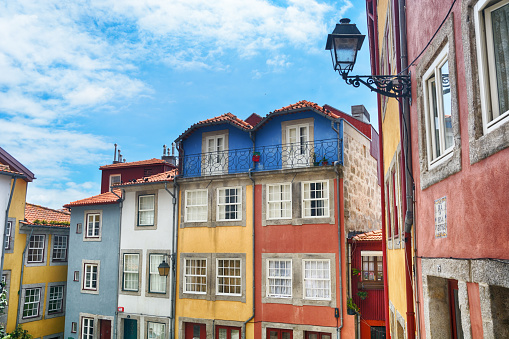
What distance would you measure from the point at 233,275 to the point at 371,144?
27.9 feet

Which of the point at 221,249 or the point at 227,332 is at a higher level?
the point at 221,249

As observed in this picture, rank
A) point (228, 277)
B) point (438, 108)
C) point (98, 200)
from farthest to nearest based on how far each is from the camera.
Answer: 1. point (98, 200)
2. point (228, 277)
3. point (438, 108)

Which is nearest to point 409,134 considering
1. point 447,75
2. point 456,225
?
point 447,75

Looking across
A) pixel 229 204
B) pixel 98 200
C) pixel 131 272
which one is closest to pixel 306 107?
pixel 229 204

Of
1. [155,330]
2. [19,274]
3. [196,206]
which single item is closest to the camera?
[196,206]

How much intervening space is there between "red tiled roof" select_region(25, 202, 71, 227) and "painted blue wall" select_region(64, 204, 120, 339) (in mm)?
1716

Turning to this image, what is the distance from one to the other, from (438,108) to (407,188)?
5.29 feet

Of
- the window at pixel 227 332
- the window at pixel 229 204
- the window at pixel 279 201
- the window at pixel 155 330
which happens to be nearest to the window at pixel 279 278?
the window at pixel 279 201

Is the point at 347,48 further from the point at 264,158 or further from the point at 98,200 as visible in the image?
the point at 98,200

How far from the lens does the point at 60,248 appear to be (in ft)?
78.5

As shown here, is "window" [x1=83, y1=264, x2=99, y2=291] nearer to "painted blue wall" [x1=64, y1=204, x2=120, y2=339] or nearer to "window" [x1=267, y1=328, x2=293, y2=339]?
"painted blue wall" [x1=64, y1=204, x2=120, y2=339]

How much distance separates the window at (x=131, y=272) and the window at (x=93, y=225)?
240cm

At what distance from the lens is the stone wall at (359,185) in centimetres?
1715

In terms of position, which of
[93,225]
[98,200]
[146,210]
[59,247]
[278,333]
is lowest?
[278,333]
